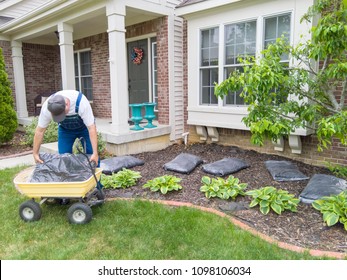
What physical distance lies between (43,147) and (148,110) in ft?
7.65

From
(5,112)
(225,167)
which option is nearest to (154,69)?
(5,112)

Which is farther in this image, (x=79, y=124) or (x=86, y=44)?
(x=86, y=44)

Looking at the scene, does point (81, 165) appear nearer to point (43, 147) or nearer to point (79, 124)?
point (79, 124)

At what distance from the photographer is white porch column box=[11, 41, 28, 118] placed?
31.1 feet

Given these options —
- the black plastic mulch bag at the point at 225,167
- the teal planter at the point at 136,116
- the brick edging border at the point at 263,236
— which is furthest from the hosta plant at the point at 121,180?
the teal planter at the point at 136,116

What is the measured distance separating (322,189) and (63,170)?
9.75ft

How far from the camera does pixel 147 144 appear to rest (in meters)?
6.64

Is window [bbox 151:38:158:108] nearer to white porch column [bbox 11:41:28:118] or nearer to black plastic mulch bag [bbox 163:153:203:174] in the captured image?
black plastic mulch bag [bbox 163:153:203:174]

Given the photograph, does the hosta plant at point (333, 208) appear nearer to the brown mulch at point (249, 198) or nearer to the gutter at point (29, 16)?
the brown mulch at point (249, 198)

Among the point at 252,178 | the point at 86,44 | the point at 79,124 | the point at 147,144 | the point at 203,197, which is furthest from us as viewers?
the point at 86,44

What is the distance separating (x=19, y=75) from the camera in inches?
374

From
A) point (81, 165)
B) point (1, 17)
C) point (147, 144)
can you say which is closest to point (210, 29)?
point (147, 144)

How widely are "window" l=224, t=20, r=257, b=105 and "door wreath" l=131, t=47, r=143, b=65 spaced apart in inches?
109

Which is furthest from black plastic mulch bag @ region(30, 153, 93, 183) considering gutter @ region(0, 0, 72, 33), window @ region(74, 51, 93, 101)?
window @ region(74, 51, 93, 101)
